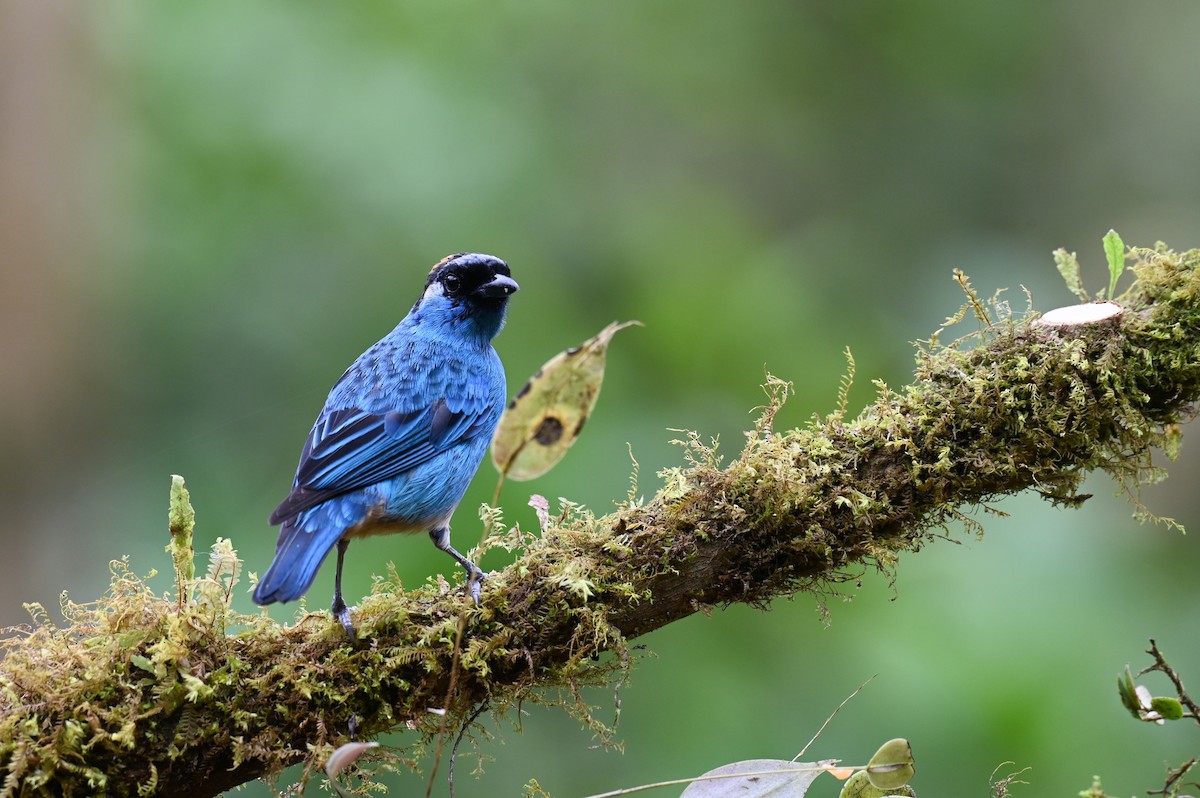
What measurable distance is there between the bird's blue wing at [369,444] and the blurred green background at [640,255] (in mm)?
1256

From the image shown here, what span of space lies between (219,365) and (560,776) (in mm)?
3455

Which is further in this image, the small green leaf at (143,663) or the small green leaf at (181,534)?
the small green leaf at (181,534)

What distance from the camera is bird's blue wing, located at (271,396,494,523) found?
3.01 m

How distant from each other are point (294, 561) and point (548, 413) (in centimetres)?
108

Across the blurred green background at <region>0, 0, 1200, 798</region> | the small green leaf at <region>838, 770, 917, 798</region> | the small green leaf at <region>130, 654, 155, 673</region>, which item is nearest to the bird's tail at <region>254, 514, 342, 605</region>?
the small green leaf at <region>130, 654, 155, 673</region>

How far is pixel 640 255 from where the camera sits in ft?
21.4

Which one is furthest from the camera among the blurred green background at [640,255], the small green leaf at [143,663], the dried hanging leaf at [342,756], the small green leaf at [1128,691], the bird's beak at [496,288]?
the blurred green background at [640,255]

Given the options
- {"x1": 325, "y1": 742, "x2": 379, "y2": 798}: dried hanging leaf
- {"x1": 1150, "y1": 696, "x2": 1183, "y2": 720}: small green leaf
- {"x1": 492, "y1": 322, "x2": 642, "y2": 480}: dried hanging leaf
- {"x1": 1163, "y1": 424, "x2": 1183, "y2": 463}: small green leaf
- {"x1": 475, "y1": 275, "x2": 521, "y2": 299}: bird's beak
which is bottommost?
{"x1": 1150, "y1": 696, "x2": 1183, "y2": 720}: small green leaf

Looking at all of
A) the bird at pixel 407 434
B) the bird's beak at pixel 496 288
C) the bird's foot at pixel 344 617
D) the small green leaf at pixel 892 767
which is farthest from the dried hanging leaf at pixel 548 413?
the bird's beak at pixel 496 288

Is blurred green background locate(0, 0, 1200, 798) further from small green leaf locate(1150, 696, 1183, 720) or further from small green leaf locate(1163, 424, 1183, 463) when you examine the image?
small green leaf locate(1150, 696, 1183, 720)

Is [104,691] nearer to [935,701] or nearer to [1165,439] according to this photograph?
[1165,439]

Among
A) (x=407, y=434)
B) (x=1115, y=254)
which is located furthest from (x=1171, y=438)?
(x=407, y=434)

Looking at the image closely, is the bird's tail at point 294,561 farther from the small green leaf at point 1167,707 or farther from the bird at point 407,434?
the small green leaf at point 1167,707

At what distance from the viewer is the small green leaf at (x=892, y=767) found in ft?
6.45
